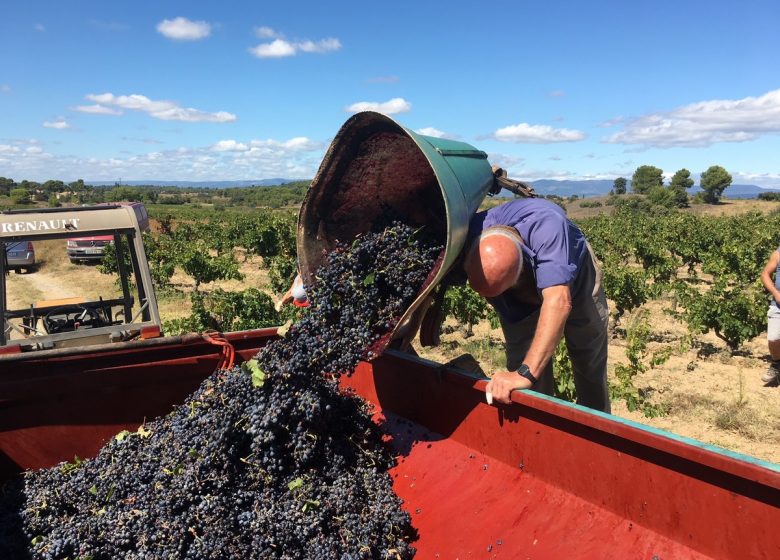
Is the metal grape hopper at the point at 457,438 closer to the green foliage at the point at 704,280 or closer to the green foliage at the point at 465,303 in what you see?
the green foliage at the point at 465,303

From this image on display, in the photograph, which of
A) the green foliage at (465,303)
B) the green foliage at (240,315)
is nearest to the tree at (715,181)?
the green foliage at (465,303)

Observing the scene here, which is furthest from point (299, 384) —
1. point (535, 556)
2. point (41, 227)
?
point (41, 227)

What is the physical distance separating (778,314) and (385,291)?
15.3 feet

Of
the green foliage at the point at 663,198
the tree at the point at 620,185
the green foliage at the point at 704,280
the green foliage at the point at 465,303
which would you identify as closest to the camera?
the green foliage at the point at 704,280

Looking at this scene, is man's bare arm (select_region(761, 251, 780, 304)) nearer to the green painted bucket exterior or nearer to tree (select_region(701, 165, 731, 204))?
the green painted bucket exterior

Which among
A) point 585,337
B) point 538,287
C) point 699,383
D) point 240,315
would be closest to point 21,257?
point 240,315

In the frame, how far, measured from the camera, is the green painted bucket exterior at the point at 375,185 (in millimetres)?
2646

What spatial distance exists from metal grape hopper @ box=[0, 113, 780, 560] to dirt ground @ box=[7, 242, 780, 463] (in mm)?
3447

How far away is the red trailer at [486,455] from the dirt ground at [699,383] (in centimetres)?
344

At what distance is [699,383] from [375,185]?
5418 millimetres

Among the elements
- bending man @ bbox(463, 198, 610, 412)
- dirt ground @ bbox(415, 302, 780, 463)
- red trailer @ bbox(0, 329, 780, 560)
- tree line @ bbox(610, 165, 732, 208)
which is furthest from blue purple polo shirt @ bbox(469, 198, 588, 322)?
tree line @ bbox(610, 165, 732, 208)

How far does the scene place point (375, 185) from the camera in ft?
9.53

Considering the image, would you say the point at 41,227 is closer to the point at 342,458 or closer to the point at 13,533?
the point at 13,533

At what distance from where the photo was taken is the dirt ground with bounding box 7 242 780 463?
4.99 metres
